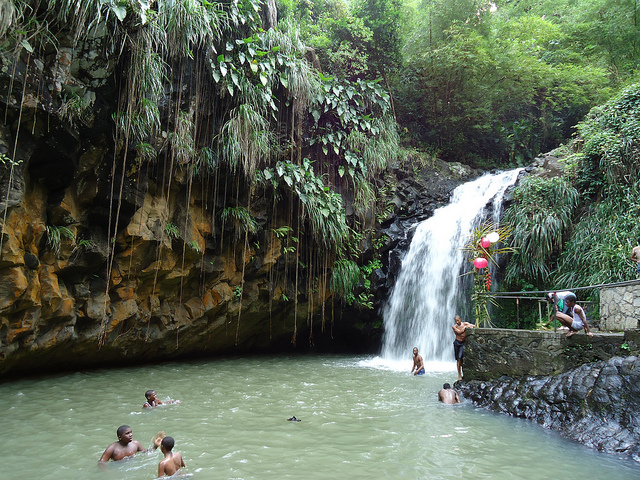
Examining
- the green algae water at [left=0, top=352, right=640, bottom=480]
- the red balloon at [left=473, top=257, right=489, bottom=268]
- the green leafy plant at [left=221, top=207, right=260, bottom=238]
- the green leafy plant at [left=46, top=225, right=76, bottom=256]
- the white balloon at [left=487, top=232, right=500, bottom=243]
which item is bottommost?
the green algae water at [left=0, top=352, right=640, bottom=480]

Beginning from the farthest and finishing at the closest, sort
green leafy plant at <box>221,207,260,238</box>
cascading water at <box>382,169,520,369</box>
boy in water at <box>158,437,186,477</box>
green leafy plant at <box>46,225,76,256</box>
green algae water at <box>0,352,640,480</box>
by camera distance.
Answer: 1. cascading water at <box>382,169,520,369</box>
2. green leafy plant at <box>221,207,260,238</box>
3. green leafy plant at <box>46,225,76,256</box>
4. green algae water at <box>0,352,640,480</box>
5. boy in water at <box>158,437,186,477</box>

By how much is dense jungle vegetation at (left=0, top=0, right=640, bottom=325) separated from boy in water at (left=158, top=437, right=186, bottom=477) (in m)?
5.55

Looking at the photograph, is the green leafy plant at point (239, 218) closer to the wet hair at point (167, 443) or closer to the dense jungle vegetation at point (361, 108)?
the dense jungle vegetation at point (361, 108)

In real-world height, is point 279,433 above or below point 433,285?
below

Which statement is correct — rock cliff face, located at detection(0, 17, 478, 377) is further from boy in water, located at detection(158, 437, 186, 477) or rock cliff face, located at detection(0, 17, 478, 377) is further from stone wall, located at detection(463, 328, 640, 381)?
stone wall, located at detection(463, 328, 640, 381)

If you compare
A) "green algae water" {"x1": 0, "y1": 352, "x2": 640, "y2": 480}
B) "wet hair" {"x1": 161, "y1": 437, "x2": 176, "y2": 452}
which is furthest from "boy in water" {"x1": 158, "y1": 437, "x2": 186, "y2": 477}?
"green algae water" {"x1": 0, "y1": 352, "x2": 640, "y2": 480}

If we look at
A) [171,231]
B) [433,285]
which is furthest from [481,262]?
[171,231]

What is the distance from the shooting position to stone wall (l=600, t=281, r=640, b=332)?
662 cm

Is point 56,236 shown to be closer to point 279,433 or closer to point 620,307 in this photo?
point 279,433

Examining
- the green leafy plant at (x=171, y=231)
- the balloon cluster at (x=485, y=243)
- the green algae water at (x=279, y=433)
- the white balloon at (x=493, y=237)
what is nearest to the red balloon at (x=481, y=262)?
the balloon cluster at (x=485, y=243)

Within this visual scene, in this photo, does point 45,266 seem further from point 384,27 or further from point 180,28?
point 384,27

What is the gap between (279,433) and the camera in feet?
17.2

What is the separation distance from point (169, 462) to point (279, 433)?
170 cm

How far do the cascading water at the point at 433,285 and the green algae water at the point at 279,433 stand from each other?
3.05 metres
